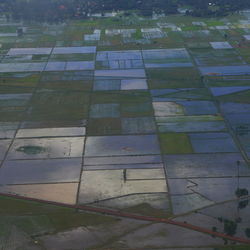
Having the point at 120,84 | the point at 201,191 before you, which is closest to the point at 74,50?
the point at 120,84

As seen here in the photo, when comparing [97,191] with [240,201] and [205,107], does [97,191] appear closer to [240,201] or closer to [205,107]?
[240,201]

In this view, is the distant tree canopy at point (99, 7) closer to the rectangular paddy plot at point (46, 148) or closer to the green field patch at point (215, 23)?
the green field patch at point (215, 23)

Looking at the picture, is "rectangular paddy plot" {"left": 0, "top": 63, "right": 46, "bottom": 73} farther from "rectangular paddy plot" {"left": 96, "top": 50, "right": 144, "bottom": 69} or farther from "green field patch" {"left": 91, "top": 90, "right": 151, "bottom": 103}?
"green field patch" {"left": 91, "top": 90, "right": 151, "bottom": 103}

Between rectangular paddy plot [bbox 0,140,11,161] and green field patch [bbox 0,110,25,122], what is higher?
rectangular paddy plot [bbox 0,140,11,161]

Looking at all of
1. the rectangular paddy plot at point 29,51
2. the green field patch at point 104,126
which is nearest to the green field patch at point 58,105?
the green field patch at point 104,126

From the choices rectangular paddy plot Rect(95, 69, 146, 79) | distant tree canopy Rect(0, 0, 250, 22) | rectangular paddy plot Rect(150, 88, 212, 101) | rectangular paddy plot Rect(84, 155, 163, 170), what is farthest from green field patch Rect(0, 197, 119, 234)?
distant tree canopy Rect(0, 0, 250, 22)

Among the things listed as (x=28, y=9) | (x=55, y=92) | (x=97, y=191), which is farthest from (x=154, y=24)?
(x=97, y=191)

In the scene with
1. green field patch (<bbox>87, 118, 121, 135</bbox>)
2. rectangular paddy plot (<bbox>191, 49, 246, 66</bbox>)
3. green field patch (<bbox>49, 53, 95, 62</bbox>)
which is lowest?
green field patch (<bbox>49, 53, 95, 62</bbox>)

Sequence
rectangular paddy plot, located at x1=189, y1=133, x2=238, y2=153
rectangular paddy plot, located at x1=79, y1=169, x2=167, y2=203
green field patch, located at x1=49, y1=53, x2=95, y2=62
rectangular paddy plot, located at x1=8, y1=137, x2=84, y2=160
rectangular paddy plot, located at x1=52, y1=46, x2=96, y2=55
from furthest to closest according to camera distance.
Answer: rectangular paddy plot, located at x1=52, y1=46, x2=96, y2=55 → green field patch, located at x1=49, y1=53, x2=95, y2=62 → rectangular paddy plot, located at x1=189, y1=133, x2=238, y2=153 → rectangular paddy plot, located at x1=8, y1=137, x2=84, y2=160 → rectangular paddy plot, located at x1=79, y1=169, x2=167, y2=203
